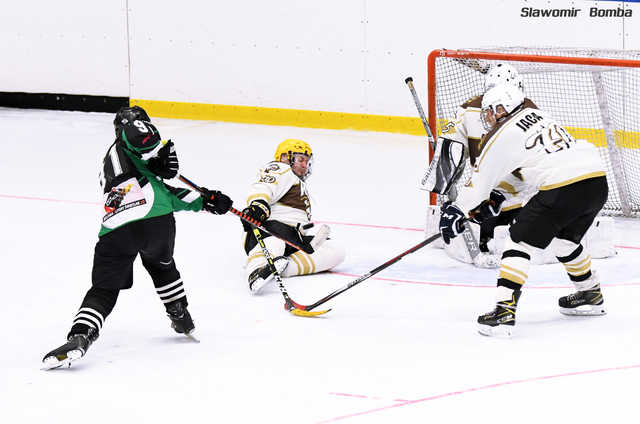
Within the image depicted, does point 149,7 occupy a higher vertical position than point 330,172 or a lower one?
higher

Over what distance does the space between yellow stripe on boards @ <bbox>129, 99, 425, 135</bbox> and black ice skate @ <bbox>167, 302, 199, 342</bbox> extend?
15.3 feet

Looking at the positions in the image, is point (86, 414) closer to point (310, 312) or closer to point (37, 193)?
point (310, 312)

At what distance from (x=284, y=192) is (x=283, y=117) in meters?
4.00

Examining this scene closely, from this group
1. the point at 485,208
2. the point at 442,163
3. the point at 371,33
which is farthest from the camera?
the point at 371,33

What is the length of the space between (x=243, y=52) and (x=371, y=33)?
120cm

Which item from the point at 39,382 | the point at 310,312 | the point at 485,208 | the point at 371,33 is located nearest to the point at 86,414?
the point at 39,382

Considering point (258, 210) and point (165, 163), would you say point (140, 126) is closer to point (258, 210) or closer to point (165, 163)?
point (165, 163)

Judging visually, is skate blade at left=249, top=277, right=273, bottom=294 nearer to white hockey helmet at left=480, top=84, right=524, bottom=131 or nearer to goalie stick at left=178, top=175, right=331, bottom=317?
goalie stick at left=178, top=175, right=331, bottom=317

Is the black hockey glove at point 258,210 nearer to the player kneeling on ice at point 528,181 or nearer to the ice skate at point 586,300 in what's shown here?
the player kneeling on ice at point 528,181

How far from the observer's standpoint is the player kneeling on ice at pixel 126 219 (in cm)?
381

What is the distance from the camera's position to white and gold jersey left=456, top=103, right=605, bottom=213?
159 inches

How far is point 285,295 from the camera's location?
4.63 meters

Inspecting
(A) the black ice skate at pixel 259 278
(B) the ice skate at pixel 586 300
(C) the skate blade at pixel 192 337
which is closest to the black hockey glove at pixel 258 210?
(A) the black ice skate at pixel 259 278

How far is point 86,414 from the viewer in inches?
136
